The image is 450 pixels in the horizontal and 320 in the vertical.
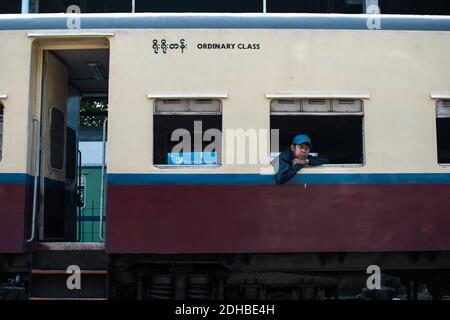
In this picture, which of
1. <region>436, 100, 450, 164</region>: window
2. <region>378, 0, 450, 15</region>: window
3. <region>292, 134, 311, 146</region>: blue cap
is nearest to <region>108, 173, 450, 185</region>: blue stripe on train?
<region>292, 134, 311, 146</region>: blue cap

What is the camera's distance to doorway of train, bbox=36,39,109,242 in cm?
619

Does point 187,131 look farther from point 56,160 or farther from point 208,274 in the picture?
point 56,160

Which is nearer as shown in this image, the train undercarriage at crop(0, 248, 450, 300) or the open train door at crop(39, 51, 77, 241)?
A: the train undercarriage at crop(0, 248, 450, 300)

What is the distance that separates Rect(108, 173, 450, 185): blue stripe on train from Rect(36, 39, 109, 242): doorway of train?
1.47ft

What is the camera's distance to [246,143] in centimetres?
588

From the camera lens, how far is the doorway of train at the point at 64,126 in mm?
6191

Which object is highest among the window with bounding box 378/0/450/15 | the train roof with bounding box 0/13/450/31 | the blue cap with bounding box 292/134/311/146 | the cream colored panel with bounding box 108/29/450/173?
the window with bounding box 378/0/450/15

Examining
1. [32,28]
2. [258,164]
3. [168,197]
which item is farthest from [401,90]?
[32,28]

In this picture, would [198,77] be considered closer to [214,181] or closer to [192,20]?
[192,20]

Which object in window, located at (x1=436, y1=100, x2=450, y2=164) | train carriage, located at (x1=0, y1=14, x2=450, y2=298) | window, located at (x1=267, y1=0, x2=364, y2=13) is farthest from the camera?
window, located at (x1=267, y1=0, x2=364, y2=13)

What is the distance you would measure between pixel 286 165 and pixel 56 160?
9.10 feet

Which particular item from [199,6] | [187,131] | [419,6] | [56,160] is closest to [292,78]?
[187,131]

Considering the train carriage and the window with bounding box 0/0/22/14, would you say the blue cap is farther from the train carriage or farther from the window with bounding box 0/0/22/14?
the window with bounding box 0/0/22/14
